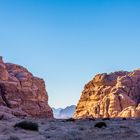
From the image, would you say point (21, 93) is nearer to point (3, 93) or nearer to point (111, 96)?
point (3, 93)

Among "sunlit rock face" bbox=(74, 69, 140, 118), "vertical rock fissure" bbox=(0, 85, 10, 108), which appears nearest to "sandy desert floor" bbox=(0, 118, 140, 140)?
"vertical rock fissure" bbox=(0, 85, 10, 108)

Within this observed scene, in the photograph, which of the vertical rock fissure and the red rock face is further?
the red rock face

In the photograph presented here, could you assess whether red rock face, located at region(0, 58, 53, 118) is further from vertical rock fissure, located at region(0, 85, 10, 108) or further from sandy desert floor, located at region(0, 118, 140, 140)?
sandy desert floor, located at region(0, 118, 140, 140)

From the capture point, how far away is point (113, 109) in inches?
5974

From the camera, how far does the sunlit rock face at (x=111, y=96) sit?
149875 mm

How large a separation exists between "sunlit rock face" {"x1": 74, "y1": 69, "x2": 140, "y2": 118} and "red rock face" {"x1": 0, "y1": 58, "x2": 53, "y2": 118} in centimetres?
3319

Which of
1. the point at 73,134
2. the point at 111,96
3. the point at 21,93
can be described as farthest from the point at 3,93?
the point at 73,134

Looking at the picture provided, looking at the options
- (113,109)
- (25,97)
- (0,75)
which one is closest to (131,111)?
(113,109)

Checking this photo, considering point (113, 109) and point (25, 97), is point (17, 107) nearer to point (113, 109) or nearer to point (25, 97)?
point (25, 97)

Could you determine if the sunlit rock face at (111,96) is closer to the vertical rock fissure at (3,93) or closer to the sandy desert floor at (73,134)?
the vertical rock fissure at (3,93)

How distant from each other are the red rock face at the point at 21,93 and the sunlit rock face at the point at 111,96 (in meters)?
33.2

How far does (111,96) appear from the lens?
15425 cm

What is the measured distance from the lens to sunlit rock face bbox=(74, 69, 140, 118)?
14988cm

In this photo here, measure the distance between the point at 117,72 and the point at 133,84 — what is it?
20999 millimetres
